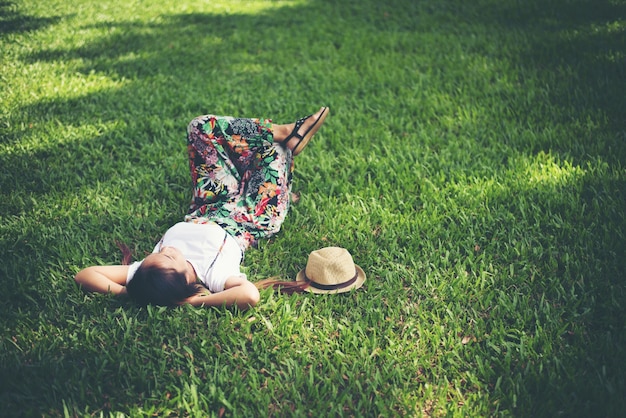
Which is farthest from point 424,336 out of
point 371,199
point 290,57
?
point 290,57

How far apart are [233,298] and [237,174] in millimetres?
1059

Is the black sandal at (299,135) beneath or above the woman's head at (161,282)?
above

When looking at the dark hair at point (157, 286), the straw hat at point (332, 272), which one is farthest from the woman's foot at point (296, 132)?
the dark hair at point (157, 286)

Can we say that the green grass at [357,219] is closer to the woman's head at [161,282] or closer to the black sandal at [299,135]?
the woman's head at [161,282]

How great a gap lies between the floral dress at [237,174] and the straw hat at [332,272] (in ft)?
1.80

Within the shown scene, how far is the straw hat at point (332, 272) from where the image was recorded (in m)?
2.74

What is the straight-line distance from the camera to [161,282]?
255cm

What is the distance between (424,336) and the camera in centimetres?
250

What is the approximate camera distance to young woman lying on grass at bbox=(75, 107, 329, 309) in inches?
106

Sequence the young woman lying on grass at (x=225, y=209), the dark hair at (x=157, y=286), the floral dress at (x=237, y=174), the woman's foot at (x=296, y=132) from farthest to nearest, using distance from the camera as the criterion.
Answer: the woman's foot at (x=296, y=132), the floral dress at (x=237, y=174), the young woman lying on grass at (x=225, y=209), the dark hair at (x=157, y=286)

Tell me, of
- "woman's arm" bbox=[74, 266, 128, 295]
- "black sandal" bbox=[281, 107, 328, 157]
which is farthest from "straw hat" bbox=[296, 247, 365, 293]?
"woman's arm" bbox=[74, 266, 128, 295]

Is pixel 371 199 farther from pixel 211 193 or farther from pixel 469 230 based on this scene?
pixel 211 193

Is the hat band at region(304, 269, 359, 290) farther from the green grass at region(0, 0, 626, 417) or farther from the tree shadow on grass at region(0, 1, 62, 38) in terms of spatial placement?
the tree shadow on grass at region(0, 1, 62, 38)

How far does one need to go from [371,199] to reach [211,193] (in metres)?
1.14
